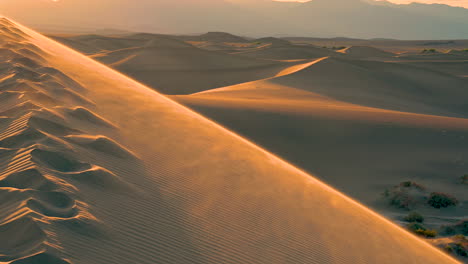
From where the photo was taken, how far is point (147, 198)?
190 inches

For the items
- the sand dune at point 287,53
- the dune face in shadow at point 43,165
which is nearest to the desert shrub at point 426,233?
the dune face in shadow at point 43,165

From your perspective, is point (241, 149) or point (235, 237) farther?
point (241, 149)

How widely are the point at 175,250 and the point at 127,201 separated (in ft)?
3.06

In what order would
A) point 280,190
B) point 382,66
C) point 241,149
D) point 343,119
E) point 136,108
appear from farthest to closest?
point 382,66 → point 343,119 → point 136,108 → point 241,149 → point 280,190

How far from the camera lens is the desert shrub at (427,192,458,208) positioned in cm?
892

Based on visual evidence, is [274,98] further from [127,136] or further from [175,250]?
[175,250]

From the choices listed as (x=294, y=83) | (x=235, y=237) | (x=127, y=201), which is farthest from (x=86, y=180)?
(x=294, y=83)

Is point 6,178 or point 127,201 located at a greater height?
point 6,178

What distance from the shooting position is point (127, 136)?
668 cm

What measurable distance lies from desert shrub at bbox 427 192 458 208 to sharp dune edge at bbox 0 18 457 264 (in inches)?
117

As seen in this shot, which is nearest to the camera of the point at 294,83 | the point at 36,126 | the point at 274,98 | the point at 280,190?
the point at 36,126

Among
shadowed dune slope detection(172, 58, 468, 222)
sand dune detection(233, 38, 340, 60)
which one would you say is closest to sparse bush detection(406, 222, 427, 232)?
shadowed dune slope detection(172, 58, 468, 222)

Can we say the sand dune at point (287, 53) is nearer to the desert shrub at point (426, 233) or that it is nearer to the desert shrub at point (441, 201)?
the desert shrub at point (441, 201)

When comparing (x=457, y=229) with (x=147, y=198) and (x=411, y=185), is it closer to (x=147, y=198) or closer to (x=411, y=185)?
(x=411, y=185)
